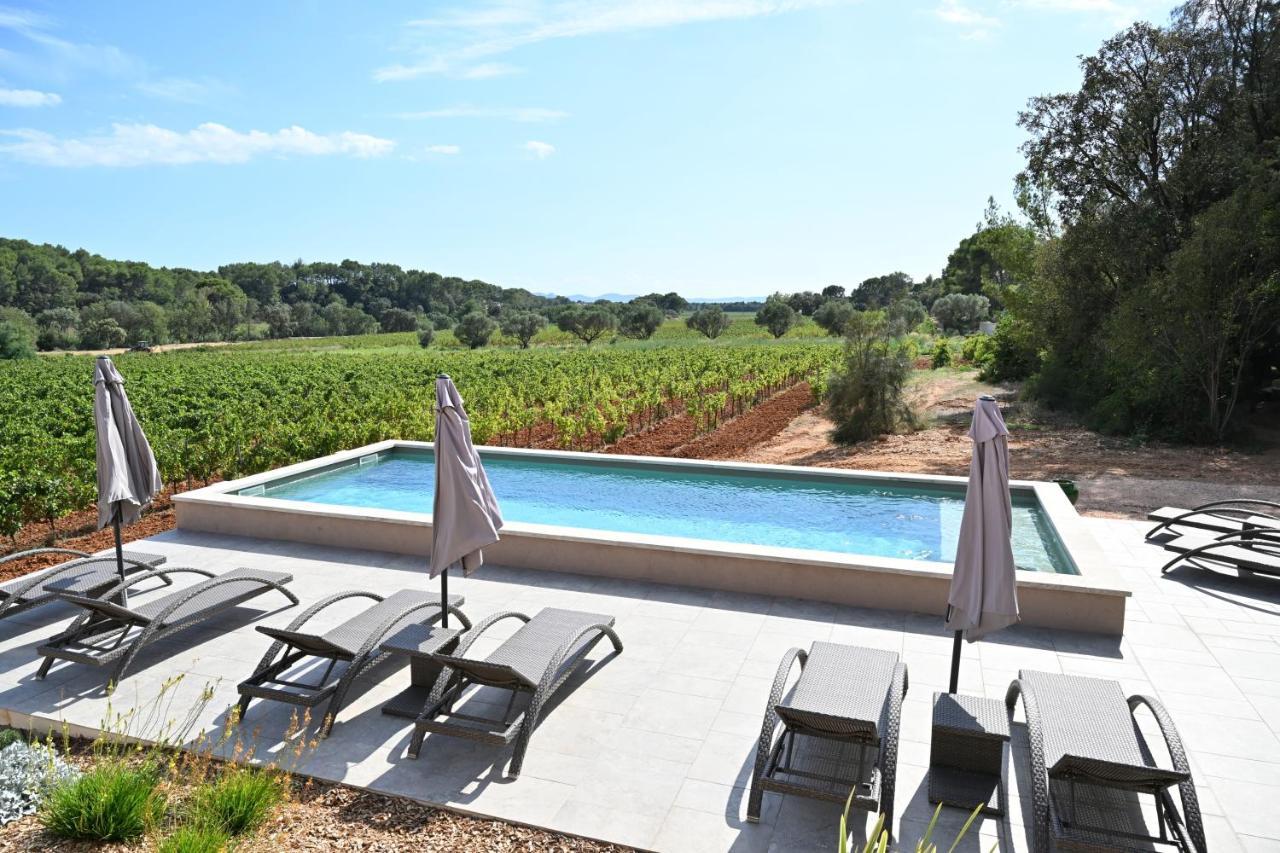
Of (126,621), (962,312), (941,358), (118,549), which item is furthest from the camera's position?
(962,312)

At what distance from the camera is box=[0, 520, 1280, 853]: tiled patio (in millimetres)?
3633

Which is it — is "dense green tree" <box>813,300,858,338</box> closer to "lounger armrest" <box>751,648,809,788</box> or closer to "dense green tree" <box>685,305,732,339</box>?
"dense green tree" <box>685,305,732,339</box>

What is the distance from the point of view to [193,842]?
295 cm

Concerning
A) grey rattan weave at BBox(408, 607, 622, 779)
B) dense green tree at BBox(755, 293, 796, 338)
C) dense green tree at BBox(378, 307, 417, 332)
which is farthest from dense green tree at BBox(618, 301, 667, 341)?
grey rattan weave at BBox(408, 607, 622, 779)

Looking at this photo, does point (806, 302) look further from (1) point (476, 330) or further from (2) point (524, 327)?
(1) point (476, 330)

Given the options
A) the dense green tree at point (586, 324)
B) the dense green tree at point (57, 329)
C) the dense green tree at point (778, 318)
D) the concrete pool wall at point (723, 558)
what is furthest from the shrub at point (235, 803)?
the dense green tree at point (57, 329)

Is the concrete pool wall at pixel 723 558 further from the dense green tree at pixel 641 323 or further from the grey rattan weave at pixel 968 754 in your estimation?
the dense green tree at pixel 641 323

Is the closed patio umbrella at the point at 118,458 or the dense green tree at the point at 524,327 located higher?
the dense green tree at the point at 524,327

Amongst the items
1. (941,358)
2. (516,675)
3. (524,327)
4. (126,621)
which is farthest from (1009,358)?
(524,327)

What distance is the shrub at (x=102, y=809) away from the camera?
3.33 m

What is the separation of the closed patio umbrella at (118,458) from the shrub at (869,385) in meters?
13.2

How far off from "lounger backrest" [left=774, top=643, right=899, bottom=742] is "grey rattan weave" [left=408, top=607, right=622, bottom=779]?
1374 millimetres

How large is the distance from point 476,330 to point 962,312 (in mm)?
40715

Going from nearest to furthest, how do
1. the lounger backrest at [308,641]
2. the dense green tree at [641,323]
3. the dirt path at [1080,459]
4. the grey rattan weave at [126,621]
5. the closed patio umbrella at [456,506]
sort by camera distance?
the lounger backrest at [308,641] < the closed patio umbrella at [456,506] < the grey rattan weave at [126,621] < the dirt path at [1080,459] < the dense green tree at [641,323]
